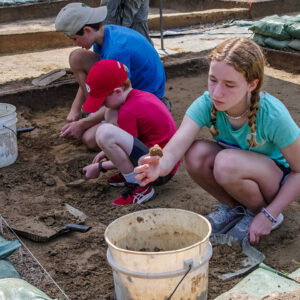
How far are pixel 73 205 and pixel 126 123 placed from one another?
62 cm

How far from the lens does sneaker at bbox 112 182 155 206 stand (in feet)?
9.48

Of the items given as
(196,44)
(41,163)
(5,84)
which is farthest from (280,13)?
(41,163)

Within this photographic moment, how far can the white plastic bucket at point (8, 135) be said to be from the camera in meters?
3.37

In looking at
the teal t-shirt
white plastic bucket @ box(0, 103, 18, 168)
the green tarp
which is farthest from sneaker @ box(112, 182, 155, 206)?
the green tarp

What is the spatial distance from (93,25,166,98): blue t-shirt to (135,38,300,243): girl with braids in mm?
1043

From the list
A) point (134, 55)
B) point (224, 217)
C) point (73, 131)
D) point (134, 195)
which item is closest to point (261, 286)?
point (224, 217)

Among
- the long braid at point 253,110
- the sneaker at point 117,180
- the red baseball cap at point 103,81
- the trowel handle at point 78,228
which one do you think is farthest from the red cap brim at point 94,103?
the long braid at point 253,110

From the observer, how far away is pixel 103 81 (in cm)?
277

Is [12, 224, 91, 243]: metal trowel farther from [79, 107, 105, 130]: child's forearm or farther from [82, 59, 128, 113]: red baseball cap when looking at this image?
[79, 107, 105, 130]: child's forearm

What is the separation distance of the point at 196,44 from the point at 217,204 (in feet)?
15.9

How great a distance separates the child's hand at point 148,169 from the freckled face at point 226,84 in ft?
1.30

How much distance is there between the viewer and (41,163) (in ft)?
12.0

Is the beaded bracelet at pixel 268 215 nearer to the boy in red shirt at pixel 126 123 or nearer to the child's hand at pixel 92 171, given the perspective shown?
the boy in red shirt at pixel 126 123

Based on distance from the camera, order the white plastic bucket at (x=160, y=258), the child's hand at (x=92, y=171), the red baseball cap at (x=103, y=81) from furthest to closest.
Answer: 1. the child's hand at (x=92, y=171)
2. the red baseball cap at (x=103, y=81)
3. the white plastic bucket at (x=160, y=258)
